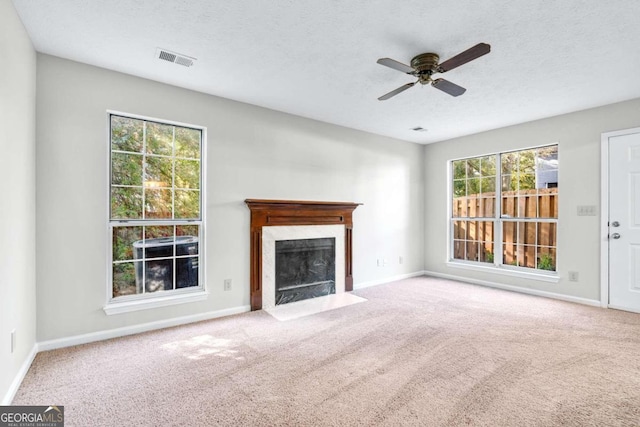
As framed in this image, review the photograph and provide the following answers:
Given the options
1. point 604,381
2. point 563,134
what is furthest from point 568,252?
point 604,381

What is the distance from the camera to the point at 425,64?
259cm

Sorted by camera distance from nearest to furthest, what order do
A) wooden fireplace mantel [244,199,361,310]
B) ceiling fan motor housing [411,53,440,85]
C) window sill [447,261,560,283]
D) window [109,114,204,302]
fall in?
ceiling fan motor housing [411,53,440,85]
window [109,114,204,302]
wooden fireplace mantel [244,199,361,310]
window sill [447,261,560,283]

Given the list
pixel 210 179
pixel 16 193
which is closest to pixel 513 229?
pixel 210 179

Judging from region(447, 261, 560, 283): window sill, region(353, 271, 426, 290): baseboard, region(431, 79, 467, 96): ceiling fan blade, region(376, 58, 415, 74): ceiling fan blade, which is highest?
region(376, 58, 415, 74): ceiling fan blade

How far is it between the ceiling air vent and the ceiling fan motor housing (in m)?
1.96

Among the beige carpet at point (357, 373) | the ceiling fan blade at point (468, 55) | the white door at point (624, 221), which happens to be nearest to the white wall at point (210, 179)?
the beige carpet at point (357, 373)

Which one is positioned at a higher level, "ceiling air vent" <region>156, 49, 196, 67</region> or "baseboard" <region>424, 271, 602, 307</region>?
"ceiling air vent" <region>156, 49, 196, 67</region>

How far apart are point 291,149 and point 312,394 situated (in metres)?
2.97

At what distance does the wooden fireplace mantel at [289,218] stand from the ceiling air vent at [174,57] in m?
1.55

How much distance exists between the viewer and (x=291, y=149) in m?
4.11

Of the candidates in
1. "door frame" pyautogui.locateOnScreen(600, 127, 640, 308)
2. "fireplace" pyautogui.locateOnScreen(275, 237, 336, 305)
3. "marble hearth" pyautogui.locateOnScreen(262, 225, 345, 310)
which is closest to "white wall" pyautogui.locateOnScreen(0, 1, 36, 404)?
"marble hearth" pyautogui.locateOnScreen(262, 225, 345, 310)

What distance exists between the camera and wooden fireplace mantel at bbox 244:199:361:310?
3.73 m

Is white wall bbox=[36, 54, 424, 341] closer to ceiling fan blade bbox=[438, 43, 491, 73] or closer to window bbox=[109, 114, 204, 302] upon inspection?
window bbox=[109, 114, 204, 302]

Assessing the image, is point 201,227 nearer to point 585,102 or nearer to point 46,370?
point 46,370
